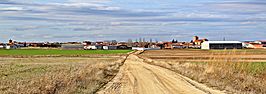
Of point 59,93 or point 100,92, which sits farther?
point 100,92

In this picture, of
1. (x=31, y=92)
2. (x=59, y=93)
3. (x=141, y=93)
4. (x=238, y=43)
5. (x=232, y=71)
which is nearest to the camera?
(x=31, y=92)

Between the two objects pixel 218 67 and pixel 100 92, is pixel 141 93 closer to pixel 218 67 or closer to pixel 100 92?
pixel 100 92

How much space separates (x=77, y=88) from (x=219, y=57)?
13.0 metres

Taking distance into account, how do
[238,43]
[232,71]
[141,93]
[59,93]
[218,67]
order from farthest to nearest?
[238,43]
[218,67]
[232,71]
[141,93]
[59,93]

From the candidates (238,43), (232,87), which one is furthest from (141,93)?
(238,43)

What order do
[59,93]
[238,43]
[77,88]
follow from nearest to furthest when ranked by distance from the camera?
[59,93], [77,88], [238,43]

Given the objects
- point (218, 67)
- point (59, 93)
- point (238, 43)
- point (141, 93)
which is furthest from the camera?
point (238, 43)

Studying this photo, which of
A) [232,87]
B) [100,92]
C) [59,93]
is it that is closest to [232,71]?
[232,87]

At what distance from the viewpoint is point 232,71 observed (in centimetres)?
2698

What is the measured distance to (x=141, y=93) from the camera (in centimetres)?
1842

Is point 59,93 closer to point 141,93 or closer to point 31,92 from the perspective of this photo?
point 31,92

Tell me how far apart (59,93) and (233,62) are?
14.5m

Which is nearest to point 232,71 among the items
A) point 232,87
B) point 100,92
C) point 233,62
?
point 233,62

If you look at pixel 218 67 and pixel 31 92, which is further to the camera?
pixel 218 67
